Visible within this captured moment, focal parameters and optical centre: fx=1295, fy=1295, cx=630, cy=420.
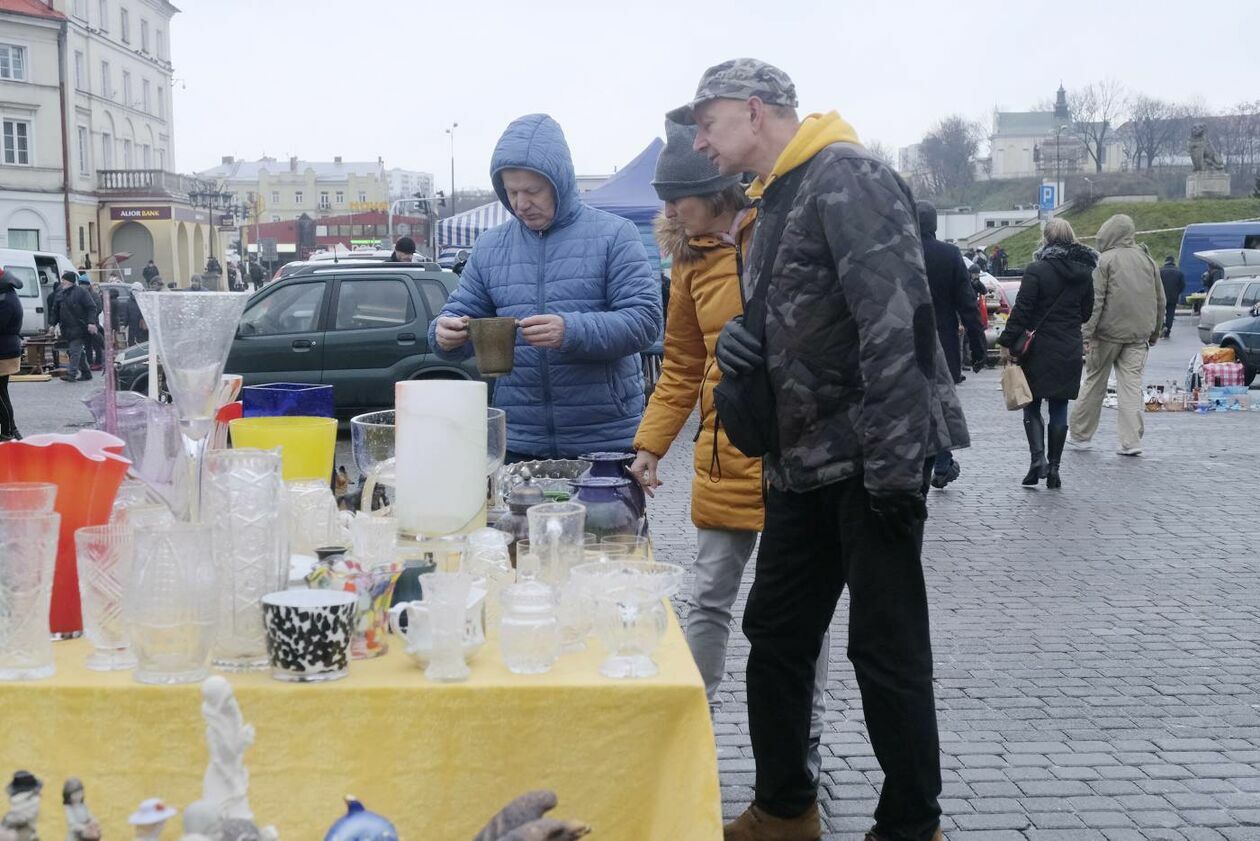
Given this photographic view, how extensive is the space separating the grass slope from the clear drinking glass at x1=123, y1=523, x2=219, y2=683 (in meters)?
65.8

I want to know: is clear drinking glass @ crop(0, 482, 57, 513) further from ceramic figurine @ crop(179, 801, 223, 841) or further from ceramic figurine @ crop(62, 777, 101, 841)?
ceramic figurine @ crop(179, 801, 223, 841)

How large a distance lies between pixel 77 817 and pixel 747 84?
7.12 ft

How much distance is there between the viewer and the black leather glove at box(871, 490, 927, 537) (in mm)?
2840

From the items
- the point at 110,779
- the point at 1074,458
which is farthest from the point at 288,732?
the point at 1074,458

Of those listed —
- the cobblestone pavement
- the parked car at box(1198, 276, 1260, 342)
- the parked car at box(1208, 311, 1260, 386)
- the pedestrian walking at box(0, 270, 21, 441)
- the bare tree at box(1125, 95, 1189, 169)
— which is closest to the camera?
Result: the cobblestone pavement

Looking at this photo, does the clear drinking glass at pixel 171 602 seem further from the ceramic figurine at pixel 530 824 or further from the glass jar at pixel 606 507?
the glass jar at pixel 606 507

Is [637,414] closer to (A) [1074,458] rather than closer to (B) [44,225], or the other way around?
(A) [1074,458]

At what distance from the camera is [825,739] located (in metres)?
4.43

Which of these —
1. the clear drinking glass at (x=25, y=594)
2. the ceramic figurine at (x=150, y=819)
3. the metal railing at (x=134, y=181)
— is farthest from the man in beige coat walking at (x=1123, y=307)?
the metal railing at (x=134, y=181)

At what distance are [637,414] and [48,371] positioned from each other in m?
21.1

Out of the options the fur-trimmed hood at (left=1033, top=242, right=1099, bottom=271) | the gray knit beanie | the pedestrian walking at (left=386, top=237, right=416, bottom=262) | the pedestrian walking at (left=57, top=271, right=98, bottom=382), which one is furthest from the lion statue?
the gray knit beanie

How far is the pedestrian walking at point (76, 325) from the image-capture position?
21.7 metres

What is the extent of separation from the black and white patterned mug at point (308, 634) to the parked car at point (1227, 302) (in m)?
25.2

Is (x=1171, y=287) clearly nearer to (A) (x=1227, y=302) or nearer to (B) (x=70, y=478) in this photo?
(A) (x=1227, y=302)
